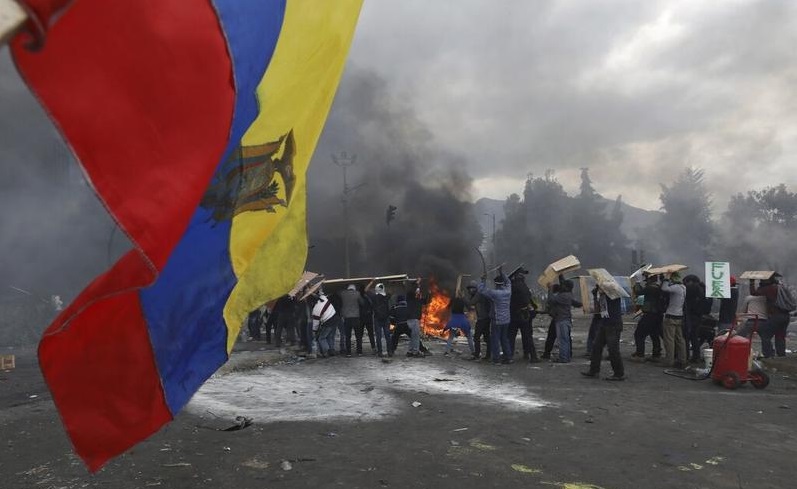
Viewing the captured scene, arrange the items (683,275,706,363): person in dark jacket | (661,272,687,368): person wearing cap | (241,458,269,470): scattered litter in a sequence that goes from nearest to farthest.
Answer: (241,458,269,470): scattered litter, (661,272,687,368): person wearing cap, (683,275,706,363): person in dark jacket

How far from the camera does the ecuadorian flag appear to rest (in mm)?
1646

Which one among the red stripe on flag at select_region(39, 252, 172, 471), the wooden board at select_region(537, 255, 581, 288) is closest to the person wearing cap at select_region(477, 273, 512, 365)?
the wooden board at select_region(537, 255, 581, 288)

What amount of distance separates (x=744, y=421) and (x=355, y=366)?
645cm

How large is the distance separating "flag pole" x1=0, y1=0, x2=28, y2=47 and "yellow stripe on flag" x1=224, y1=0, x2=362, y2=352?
4.19 ft

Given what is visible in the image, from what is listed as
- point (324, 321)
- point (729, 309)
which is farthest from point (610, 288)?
point (324, 321)

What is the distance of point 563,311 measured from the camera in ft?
35.2

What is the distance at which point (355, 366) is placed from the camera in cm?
1073

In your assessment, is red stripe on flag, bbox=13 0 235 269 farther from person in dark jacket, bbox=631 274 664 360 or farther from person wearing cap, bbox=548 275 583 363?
person in dark jacket, bbox=631 274 664 360

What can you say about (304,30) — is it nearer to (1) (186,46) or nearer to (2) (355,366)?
(1) (186,46)

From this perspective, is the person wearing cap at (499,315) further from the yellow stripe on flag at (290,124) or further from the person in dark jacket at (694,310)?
the yellow stripe on flag at (290,124)

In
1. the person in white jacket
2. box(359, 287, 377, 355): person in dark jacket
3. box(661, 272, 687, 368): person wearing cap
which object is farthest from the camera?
box(359, 287, 377, 355): person in dark jacket

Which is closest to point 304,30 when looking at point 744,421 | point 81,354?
point 81,354

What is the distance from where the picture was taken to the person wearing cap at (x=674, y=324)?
979 cm

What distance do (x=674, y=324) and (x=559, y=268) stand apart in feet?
7.67
